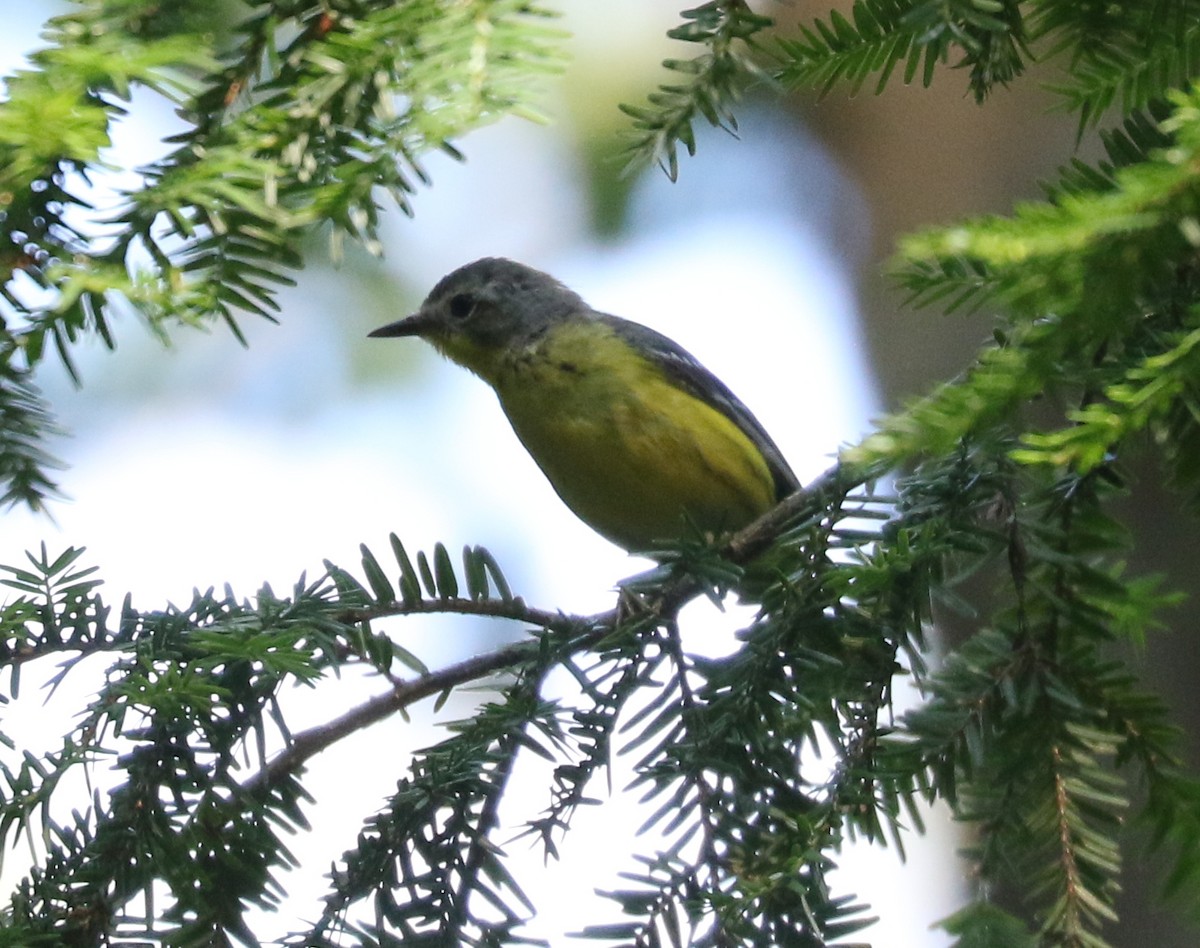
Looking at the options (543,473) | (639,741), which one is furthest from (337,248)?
(543,473)

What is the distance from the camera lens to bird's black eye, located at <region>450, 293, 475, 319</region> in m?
4.19

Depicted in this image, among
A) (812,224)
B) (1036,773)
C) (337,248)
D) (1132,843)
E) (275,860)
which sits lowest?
(1132,843)

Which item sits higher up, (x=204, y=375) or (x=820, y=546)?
(x=204, y=375)

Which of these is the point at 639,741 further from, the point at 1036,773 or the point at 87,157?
the point at 87,157

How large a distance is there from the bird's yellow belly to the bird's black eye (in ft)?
2.01

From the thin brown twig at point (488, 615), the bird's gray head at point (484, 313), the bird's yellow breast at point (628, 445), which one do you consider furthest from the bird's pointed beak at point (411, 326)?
the thin brown twig at point (488, 615)

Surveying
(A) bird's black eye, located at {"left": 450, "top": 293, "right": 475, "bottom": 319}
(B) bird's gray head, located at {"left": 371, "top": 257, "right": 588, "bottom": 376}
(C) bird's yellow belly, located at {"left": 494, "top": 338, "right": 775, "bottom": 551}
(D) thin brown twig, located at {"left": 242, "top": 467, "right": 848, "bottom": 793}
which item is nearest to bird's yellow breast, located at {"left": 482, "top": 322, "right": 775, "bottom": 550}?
(C) bird's yellow belly, located at {"left": 494, "top": 338, "right": 775, "bottom": 551}

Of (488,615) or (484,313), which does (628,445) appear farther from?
(488,615)

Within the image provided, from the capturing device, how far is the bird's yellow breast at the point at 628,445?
133 inches

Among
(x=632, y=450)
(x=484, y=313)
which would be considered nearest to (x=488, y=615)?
(x=632, y=450)

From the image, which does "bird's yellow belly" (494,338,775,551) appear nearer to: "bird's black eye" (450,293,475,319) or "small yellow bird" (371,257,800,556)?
"small yellow bird" (371,257,800,556)

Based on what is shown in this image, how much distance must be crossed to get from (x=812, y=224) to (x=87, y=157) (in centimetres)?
476

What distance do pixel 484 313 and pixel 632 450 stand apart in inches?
40.8

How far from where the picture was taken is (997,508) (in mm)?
1665
